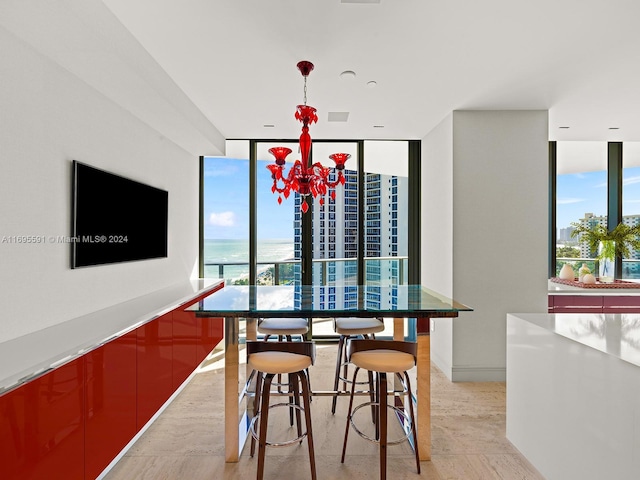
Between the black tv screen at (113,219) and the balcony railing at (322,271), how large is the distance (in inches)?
50.5

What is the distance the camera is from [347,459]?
2371 mm

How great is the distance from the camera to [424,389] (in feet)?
7.91

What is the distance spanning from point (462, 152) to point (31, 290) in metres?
3.51

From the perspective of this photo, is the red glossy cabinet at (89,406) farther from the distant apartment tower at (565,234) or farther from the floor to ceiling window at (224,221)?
the distant apartment tower at (565,234)

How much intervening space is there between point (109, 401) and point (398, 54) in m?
2.72

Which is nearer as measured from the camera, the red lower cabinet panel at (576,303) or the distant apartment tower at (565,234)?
the red lower cabinet panel at (576,303)

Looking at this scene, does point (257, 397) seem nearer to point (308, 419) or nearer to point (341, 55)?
point (308, 419)

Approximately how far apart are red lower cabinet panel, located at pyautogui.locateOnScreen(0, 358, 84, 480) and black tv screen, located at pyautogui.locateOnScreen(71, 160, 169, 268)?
2.81ft

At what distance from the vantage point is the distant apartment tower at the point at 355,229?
15.8 ft

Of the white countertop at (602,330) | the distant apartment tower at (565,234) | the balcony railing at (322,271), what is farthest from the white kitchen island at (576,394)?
the distant apartment tower at (565,234)

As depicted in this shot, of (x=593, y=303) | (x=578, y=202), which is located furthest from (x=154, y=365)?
(x=578, y=202)

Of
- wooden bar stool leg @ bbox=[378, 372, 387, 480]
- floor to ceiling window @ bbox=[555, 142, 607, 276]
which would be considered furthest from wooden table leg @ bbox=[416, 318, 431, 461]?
floor to ceiling window @ bbox=[555, 142, 607, 276]

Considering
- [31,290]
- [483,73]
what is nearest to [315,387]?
[31,290]

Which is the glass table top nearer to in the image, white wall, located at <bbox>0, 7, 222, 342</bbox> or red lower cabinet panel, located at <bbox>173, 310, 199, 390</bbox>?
red lower cabinet panel, located at <bbox>173, 310, 199, 390</bbox>
